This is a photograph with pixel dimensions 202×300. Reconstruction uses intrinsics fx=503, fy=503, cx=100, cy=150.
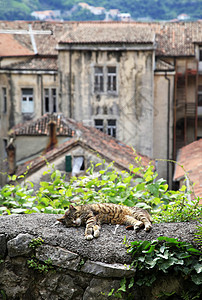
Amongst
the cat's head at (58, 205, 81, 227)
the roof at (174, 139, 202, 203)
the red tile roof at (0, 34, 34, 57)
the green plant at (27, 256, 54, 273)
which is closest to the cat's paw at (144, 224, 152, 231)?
the cat's head at (58, 205, 81, 227)

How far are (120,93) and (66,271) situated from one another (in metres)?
21.6

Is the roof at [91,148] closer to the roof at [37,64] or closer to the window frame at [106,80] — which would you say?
the window frame at [106,80]

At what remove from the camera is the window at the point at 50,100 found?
2900 cm

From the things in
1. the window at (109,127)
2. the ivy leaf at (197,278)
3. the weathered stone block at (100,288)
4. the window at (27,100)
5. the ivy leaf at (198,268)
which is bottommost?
the weathered stone block at (100,288)

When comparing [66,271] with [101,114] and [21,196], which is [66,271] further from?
[101,114]

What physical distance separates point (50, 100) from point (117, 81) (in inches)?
172

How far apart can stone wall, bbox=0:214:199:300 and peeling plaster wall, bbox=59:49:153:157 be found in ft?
66.5

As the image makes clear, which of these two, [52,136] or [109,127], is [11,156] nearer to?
[52,136]

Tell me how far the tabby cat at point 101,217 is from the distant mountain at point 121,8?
89.4 feet

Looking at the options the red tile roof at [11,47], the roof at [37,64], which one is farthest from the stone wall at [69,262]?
the red tile roof at [11,47]

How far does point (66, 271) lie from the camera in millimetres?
6230

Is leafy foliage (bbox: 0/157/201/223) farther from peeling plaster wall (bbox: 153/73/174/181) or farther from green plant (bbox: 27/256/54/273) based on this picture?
peeling plaster wall (bbox: 153/73/174/181)

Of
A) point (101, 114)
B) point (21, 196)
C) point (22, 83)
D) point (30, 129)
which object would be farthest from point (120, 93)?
point (21, 196)

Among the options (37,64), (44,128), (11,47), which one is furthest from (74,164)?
(11,47)
